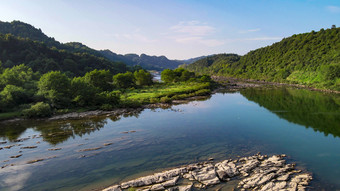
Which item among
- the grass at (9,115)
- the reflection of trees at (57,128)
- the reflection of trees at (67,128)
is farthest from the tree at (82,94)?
the grass at (9,115)

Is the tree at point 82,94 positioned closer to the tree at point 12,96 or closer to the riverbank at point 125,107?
the riverbank at point 125,107

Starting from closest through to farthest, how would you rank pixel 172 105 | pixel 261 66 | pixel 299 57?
pixel 172 105 < pixel 299 57 < pixel 261 66

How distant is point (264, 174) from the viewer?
810 inches

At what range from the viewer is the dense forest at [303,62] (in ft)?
309

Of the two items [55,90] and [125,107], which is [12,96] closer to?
[55,90]

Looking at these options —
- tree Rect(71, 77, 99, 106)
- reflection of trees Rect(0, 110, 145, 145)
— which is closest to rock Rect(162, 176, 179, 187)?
reflection of trees Rect(0, 110, 145, 145)

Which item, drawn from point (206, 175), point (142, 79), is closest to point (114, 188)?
point (206, 175)

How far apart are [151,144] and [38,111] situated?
3118cm

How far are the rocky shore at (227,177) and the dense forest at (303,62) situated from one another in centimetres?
8222

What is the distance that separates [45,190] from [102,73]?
66959mm

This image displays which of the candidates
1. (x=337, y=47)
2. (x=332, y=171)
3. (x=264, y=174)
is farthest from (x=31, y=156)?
(x=337, y=47)

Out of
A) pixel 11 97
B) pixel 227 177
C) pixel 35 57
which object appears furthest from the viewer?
pixel 35 57

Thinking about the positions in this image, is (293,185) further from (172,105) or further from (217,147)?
(172,105)

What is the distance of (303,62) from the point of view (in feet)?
409
